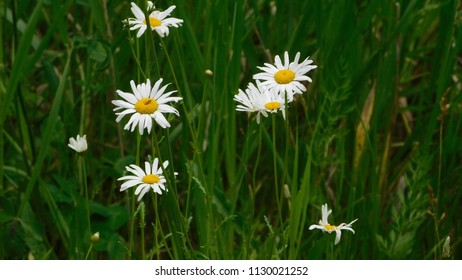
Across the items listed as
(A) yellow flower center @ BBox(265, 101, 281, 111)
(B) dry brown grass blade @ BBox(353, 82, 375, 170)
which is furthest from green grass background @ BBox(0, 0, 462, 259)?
(A) yellow flower center @ BBox(265, 101, 281, 111)

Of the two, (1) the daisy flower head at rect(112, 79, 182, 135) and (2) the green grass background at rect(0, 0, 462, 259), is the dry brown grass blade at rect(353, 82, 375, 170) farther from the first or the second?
(1) the daisy flower head at rect(112, 79, 182, 135)

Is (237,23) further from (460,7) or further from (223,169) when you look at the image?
(460,7)

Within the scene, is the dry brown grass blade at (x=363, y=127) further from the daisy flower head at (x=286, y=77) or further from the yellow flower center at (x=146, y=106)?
the yellow flower center at (x=146, y=106)

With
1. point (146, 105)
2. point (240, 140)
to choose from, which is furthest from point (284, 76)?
point (240, 140)

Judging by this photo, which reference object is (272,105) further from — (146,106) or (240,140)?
(240,140)

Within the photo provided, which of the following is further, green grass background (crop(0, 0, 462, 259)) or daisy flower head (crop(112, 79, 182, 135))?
→ green grass background (crop(0, 0, 462, 259))
